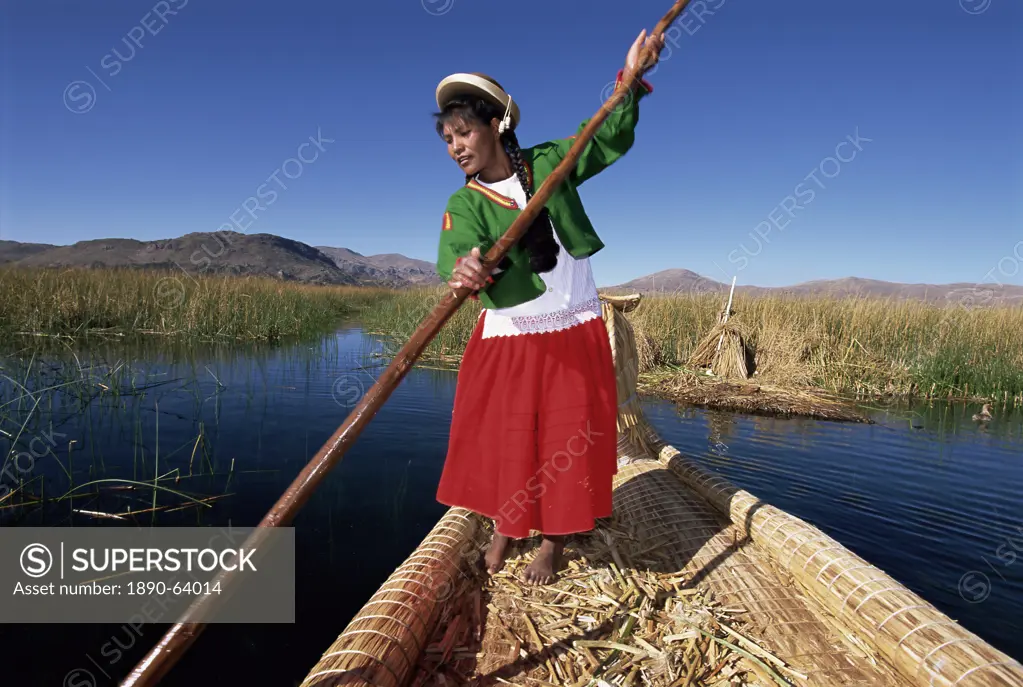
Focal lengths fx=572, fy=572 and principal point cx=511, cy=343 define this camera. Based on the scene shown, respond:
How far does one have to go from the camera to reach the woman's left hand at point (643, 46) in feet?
5.51

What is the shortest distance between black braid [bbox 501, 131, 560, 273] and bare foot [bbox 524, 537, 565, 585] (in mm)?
1090

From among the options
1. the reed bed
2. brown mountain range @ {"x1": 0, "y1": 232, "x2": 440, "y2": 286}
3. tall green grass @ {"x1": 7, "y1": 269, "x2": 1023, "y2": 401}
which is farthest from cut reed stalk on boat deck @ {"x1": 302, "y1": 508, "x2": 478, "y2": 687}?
brown mountain range @ {"x1": 0, "y1": 232, "x2": 440, "y2": 286}

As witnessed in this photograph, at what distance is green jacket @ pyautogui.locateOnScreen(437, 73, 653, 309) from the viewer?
1.98 meters

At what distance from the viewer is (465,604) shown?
2.09 m

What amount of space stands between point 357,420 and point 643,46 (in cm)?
138

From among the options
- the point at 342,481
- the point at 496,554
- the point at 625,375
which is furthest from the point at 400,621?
the point at 342,481

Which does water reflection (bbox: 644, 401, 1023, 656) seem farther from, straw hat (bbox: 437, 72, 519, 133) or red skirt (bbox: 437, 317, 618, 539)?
straw hat (bbox: 437, 72, 519, 133)

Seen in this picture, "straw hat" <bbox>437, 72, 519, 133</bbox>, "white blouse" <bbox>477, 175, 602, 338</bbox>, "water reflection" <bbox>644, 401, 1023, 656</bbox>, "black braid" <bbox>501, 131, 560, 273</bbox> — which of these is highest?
"straw hat" <bbox>437, 72, 519, 133</bbox>

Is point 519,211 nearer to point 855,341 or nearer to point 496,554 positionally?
point 496,554

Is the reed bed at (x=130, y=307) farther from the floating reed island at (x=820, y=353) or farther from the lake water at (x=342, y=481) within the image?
the floating reed island at (x=820, y=353)

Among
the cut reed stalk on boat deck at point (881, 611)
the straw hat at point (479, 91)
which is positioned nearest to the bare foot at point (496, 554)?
the cut reed stalk on boat deck at point (881, 611)

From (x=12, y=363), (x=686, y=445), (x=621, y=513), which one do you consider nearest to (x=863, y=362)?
(x=686, y=445)

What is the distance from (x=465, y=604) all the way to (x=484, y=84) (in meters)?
1.83

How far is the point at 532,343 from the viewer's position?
7.02 ft
